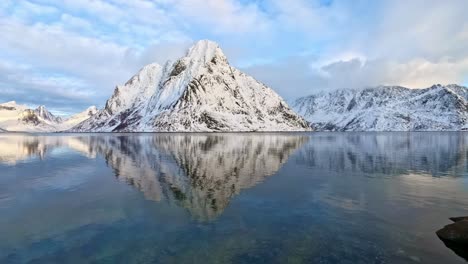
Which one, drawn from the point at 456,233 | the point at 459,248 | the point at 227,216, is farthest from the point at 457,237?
the point at 227,216

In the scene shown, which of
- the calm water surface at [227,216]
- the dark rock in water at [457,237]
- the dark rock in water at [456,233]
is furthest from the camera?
the dark rock in water at [456,233]

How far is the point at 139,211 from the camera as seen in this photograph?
85.8ft

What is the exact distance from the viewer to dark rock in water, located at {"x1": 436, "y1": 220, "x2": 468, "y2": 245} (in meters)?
19.2

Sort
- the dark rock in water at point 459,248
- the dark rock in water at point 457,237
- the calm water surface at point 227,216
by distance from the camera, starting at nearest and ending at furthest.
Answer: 1. the dark rock in water at point 459,248
2. the calm water surface at point 227,216
3. the dark rock in water at point 457,237

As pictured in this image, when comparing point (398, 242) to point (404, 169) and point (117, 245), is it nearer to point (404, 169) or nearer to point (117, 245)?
point (117, 245)

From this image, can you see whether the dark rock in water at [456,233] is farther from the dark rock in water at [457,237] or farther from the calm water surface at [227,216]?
the calm water surface at [227,216]

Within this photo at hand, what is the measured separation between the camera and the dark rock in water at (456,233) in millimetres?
19155

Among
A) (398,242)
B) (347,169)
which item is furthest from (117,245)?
(347,169)

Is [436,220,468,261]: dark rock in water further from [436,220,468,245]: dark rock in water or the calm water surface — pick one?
the calm water surface

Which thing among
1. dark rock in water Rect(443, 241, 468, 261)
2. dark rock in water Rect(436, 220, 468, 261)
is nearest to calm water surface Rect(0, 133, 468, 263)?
dark rock in water Rect(443, 241, 468, 261)

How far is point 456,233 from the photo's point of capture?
64.0 ft

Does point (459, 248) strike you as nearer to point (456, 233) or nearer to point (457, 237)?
point (457, 237)

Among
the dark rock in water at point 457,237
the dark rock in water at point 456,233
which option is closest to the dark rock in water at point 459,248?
the dark rock in water at point 457,237

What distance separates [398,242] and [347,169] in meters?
31.9
